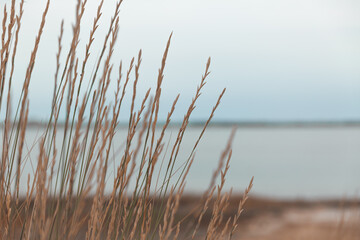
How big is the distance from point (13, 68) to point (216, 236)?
0.88 metres

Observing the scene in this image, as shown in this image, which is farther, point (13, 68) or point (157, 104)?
point (13, 68)

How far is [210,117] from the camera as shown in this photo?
1388mm

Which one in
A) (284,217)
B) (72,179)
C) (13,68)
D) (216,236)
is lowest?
(284,217)

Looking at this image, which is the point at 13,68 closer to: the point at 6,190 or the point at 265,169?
the point at 6,190

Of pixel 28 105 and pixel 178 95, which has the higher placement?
pixel 178 95

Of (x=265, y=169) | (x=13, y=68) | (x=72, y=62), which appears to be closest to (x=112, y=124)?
(x=72, y=62)

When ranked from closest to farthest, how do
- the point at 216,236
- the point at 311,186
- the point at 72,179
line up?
the point at 72,179 < the point at 216,236 < the point at 311,186

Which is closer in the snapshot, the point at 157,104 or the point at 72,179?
the point at 72,179

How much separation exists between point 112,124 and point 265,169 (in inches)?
1126

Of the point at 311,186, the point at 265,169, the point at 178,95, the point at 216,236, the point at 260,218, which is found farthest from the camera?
the point at 265,169

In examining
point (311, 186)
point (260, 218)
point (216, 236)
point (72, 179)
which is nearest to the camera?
point (72, 179)

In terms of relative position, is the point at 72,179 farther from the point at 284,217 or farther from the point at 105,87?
the point at 284,217

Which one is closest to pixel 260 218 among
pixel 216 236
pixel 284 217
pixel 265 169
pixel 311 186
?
pixel 284 217

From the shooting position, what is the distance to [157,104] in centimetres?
136
